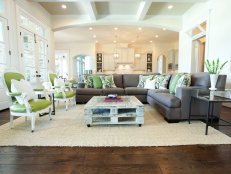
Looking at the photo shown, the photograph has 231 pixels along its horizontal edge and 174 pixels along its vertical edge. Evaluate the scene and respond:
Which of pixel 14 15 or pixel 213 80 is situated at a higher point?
pixel 14 15

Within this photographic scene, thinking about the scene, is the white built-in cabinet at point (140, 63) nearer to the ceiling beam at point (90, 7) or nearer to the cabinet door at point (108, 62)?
the cabinet door at point (108, 62)

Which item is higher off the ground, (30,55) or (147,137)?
(30,55)

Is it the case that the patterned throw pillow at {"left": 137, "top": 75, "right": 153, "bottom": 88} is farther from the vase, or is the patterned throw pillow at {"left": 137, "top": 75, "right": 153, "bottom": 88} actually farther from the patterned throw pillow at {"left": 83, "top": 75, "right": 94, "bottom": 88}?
the vase

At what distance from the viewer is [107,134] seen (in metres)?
2.36

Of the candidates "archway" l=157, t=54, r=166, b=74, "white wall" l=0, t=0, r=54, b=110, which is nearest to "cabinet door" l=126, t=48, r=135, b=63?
"archway" l=157, t=54, r=166, b=74

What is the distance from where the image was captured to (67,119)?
122 inches

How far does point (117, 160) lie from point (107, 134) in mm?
691

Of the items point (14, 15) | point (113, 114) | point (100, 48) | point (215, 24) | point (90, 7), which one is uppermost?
point (90, 7)

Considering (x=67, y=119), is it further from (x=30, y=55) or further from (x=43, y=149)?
(x=30, y=55)

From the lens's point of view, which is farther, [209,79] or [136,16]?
[136,16]

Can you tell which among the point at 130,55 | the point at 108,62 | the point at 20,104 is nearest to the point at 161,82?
the point at 20,104

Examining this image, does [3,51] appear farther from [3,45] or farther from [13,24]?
[13,24]

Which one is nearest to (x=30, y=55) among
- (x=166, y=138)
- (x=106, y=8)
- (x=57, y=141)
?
(x=106, y=8)

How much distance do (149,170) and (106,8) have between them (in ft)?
18.0
